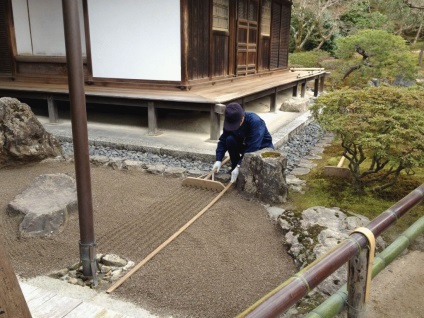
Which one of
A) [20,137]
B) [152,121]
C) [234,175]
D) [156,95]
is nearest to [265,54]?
[156,95]

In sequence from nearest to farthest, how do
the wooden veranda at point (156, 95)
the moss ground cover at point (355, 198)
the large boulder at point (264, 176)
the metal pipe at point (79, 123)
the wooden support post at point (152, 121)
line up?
the metal pipe at point (79, 123)
the moss ground cover at point (355, 198)
the large boulder at point (264, 176)
the wooden veranda at point (156, 95)
the wooden support post at point (152, 121)

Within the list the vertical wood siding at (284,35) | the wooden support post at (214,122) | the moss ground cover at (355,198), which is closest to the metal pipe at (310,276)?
the moss ground cover at (355,198)

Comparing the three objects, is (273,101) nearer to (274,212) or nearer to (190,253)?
(274,212)

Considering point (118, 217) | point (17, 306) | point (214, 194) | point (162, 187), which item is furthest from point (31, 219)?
point (17, 306)

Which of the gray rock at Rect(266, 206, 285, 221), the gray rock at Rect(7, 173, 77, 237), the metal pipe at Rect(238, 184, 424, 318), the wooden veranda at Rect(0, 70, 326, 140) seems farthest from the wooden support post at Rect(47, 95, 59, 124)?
the metal pipe at Rect(238, 184, 424, 318)

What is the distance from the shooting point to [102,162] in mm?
6453

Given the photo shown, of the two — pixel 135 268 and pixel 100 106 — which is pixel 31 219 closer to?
pixel 135 268

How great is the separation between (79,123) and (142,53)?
5995 millimetres

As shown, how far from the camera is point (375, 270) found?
2.71 metres

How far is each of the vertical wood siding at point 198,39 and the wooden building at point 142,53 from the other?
20mm

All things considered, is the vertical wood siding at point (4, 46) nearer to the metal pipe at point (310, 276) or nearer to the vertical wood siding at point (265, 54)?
the vertical wood siding at point (265, 54)

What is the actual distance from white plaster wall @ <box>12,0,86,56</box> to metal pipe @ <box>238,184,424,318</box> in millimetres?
9848

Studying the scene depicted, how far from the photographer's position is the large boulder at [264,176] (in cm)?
486

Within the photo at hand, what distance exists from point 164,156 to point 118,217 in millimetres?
2624
